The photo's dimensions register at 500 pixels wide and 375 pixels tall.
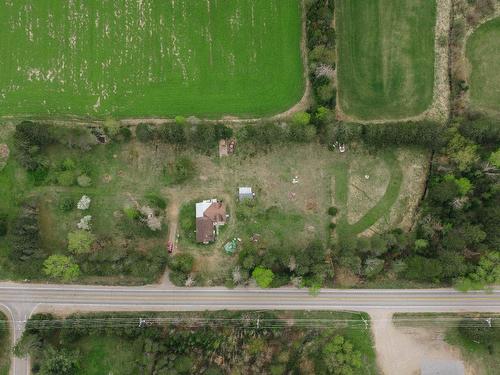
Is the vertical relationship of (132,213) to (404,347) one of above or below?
above

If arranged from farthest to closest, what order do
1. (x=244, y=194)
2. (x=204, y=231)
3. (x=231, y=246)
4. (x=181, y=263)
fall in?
(x=244, y=194)
(x=231, y=246)
(x=204, y=231)
(x=181, y=263)

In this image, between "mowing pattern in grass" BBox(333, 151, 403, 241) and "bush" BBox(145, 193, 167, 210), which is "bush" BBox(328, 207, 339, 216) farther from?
"bush" BBox(145, 193, 167, 210)

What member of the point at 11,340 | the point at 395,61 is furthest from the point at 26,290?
the point at 395,61

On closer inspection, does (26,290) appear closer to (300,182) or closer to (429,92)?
(300,182)

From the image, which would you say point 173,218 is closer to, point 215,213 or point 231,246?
point 215,213

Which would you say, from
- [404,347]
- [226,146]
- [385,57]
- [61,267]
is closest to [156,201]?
[226,146]

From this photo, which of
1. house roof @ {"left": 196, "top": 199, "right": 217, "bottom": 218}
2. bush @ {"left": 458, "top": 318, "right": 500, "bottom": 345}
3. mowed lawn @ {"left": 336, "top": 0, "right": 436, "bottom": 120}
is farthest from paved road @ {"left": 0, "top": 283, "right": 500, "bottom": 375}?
mowed lawn @ {"left": 336, "top": 0, "right": 436, "bottom": 120}

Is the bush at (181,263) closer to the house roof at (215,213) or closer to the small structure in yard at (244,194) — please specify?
the house roof at (215,213)
